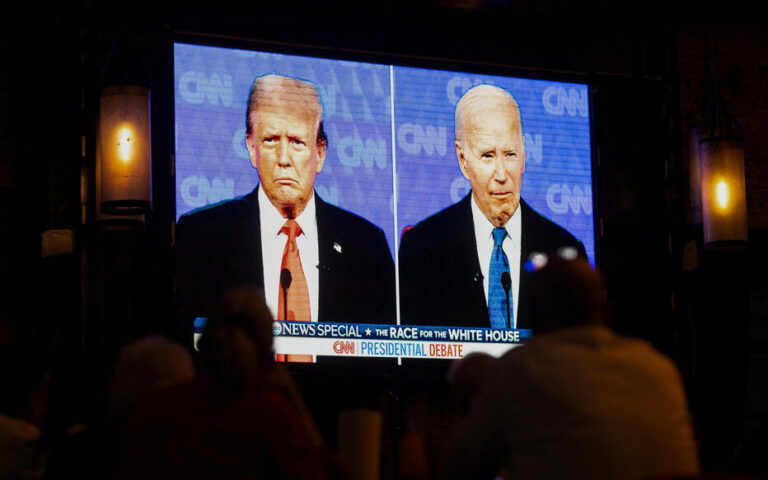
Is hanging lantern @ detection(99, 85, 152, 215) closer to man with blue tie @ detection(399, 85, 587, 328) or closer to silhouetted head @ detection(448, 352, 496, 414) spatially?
man with blue tie @ detection(399, 85, 587, 328)

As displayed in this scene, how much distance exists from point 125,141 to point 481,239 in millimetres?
2165

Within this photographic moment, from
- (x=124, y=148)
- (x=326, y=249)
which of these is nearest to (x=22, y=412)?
(x=124, y=148)

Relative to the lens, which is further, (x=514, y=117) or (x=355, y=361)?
(x=514, y=117)

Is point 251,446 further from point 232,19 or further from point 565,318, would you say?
point 232,19

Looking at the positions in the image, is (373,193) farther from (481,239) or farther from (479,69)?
(479,69)

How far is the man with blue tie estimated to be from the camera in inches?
239

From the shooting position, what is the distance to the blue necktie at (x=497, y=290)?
614 cm

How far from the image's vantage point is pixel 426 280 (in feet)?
20.0

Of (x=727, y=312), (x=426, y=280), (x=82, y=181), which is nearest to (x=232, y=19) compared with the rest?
(x=82, y=181)

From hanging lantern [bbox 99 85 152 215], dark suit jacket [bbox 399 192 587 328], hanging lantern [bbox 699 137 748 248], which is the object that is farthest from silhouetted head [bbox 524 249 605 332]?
hanging lantern [bbox 699 137 748 248]

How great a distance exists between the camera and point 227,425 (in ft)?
7.66

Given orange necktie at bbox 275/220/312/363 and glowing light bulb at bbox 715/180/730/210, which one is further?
glowing light bulb at bbox 715/180/730/210

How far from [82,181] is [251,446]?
3422 mm

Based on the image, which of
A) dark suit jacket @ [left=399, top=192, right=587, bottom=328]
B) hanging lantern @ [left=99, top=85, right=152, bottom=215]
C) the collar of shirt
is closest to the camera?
hanging lantern @ [left=99, top=85, right=152, bottom=215]
